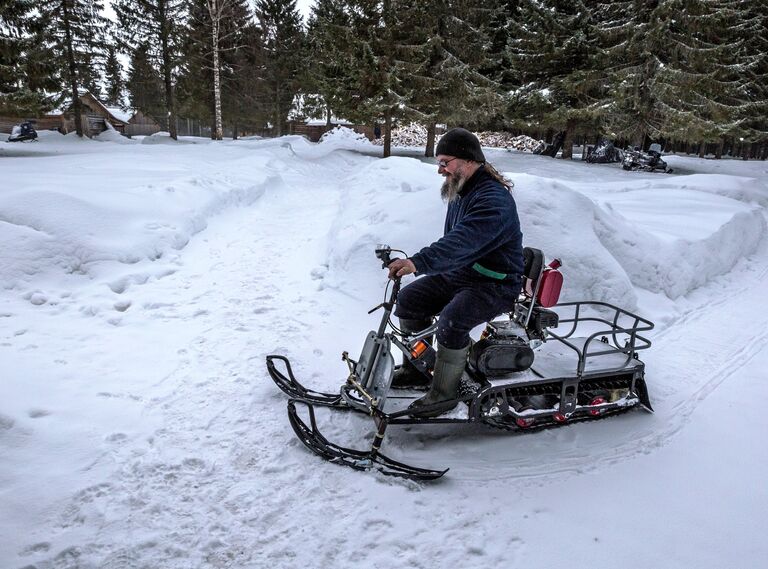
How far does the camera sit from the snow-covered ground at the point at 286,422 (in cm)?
261

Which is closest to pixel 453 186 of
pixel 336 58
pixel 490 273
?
pixel 490 273

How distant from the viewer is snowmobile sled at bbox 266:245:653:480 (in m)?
3.33

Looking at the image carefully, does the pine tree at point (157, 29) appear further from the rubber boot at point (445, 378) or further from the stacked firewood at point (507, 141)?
the rubber boot at point (445, 378)

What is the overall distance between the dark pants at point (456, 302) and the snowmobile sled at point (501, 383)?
21 cm

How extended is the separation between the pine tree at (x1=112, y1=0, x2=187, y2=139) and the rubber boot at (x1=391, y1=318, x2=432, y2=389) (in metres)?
31.8

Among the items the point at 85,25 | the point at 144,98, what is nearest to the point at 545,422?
the point at 85,25

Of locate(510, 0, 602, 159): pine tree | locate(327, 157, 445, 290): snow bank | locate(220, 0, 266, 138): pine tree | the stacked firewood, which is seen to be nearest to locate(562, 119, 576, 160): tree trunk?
locate(510, 0, 602, 159): pine tree

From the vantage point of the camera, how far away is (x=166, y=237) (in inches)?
296

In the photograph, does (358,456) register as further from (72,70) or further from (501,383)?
(72,70)

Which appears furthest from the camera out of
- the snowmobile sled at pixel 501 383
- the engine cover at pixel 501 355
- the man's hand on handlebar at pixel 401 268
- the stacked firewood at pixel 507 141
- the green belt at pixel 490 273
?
the stacked firewood at pixel 507 141

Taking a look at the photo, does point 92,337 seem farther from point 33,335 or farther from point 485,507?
point 485,507

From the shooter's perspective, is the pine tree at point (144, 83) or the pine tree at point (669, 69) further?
the pine tree at point (144, 83)

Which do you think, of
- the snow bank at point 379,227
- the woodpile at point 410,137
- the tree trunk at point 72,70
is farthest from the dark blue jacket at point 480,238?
the woodpile at point 410,137

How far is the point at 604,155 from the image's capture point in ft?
86.6
